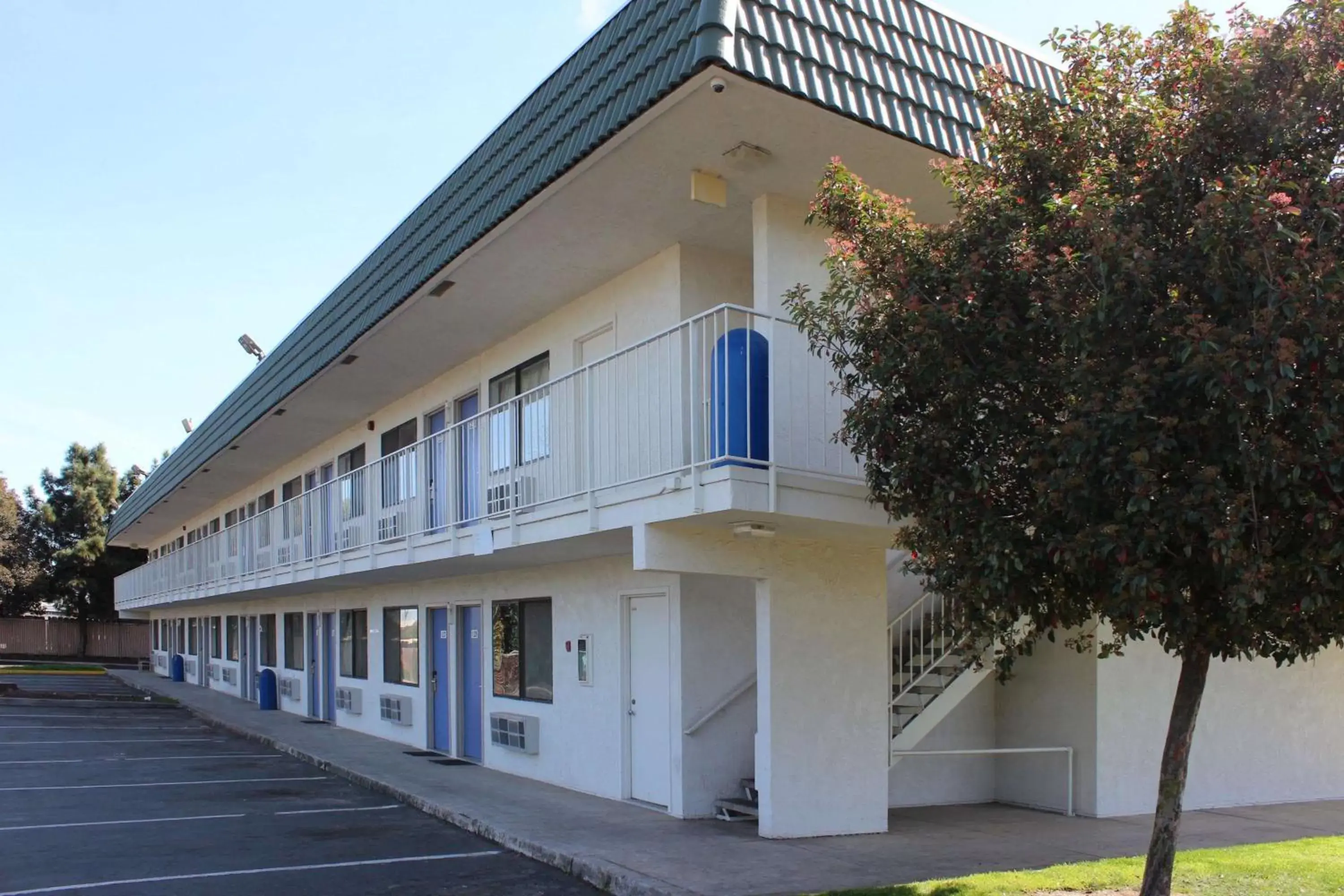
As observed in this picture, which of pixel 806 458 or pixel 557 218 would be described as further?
pixel 557 218

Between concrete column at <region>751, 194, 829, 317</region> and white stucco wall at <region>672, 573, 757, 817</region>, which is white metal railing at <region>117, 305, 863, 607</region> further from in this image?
white stucco wall at <region>672, 573, 757, 817</region>

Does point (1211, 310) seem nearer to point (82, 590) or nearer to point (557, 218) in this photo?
point (557, 218)

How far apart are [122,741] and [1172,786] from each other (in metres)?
18.5

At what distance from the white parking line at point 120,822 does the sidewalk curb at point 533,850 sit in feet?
6.24

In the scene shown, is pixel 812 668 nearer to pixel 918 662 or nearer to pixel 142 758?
pixel 918 662

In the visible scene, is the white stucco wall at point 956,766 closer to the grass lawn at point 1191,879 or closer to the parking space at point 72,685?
the grass lawn at point 1191,879

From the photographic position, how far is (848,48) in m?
8.63

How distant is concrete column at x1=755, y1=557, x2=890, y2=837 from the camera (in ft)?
31.9

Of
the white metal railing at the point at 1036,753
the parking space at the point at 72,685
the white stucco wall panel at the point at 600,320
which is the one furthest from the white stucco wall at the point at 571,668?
the parking space at the point at 72,685

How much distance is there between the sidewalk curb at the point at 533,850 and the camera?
26.9ft

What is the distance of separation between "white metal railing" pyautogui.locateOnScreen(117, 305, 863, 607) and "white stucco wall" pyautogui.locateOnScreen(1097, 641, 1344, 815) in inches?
172

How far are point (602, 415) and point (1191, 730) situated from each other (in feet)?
19.6

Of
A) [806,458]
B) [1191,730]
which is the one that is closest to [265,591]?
[806,458]

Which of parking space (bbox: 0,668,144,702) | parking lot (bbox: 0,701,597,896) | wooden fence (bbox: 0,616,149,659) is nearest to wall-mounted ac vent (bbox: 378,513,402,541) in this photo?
parking lot (bbox: 0,701,597,896)
